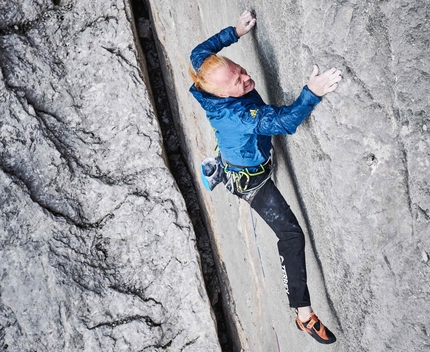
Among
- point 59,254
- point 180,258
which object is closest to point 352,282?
point 180,258

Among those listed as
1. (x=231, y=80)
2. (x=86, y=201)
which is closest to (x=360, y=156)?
(x=231, y=80)

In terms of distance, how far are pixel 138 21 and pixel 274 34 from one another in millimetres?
2600

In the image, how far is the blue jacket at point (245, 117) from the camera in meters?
1.99

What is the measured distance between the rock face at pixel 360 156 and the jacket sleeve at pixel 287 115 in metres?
0.06

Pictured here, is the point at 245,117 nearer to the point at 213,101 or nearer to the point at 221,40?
the point at 213,101

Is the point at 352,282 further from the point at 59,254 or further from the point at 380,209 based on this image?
the point at 59,254

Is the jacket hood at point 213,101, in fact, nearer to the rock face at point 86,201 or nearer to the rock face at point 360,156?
the rock face at point 360,156

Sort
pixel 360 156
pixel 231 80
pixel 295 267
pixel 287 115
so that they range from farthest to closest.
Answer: pixel 295 267, pixel 231 80, pixel 287 115, pixel 360 156

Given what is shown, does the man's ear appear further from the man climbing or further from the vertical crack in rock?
the vertical crack in rock

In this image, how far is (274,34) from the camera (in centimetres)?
221

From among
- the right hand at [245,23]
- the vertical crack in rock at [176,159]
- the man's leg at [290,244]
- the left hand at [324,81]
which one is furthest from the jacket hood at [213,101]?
the vertical crack in rock at [176,159]

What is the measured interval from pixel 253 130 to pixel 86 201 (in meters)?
1.88

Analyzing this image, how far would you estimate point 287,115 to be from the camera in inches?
78.5

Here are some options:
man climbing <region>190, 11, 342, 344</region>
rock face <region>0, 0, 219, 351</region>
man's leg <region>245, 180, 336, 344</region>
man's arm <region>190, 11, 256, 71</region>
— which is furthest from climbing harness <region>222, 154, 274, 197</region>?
rock face <region>0, 0, 219, 351</region>
